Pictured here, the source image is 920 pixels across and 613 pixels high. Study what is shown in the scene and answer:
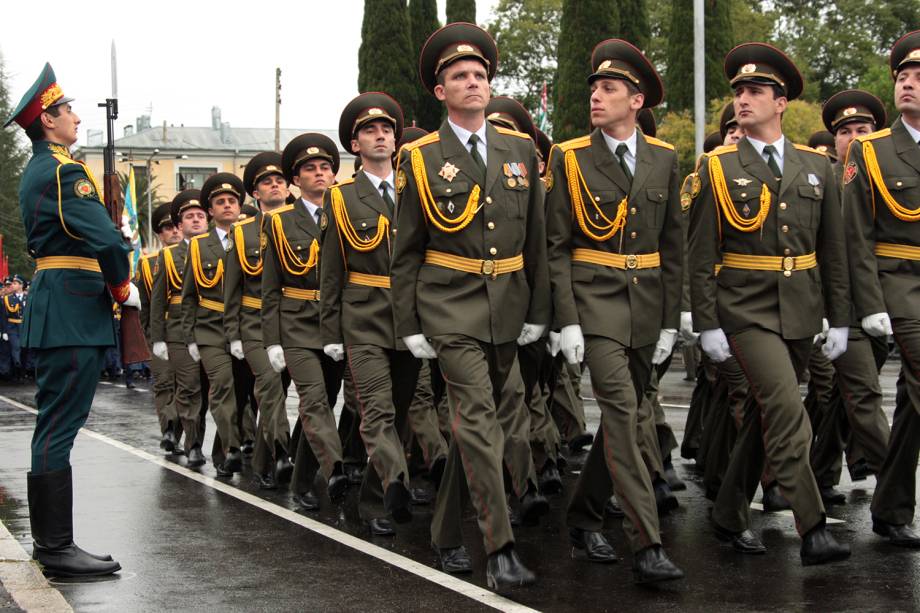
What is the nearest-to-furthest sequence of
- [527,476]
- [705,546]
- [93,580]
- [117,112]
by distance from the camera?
[93,580], [705,546], [527,476], [117,112]

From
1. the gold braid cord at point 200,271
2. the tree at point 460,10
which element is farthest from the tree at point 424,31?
the gold braid cord at point 200,271

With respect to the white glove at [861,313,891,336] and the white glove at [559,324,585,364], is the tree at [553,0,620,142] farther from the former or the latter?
the white glove at [559,324,585,364]

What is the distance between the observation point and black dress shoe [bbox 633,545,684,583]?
596cm

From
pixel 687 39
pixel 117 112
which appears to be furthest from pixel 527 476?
pixel 687 39

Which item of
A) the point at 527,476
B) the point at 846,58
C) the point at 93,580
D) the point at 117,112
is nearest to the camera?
the point at 93,580

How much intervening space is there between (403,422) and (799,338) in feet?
8.15

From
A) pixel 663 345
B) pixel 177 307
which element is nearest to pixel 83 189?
pixel 663 345

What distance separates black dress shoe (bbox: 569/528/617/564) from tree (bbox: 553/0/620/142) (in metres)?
31.0

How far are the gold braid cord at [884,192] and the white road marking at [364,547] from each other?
2.85 meters

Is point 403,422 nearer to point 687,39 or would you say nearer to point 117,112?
point 117,112

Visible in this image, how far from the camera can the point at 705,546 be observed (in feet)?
22.8

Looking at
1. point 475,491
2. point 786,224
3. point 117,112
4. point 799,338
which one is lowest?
point 475,491

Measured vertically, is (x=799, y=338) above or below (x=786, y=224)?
below

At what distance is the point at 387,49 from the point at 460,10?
278 cm
